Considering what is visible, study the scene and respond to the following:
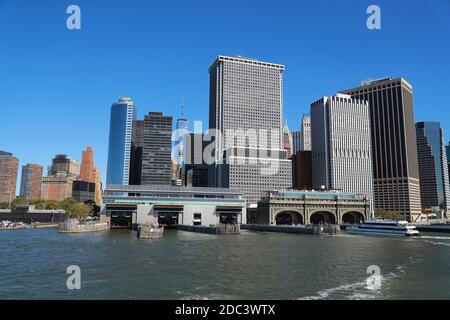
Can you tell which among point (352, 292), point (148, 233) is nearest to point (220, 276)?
point (352, 292)

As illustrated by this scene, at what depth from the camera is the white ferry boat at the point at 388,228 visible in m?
122

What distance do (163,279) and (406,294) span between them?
78.8 ft

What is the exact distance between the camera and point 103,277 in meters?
42.0

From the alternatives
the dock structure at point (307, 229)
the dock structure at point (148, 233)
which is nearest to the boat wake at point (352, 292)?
the dock structure at point (148, 233)

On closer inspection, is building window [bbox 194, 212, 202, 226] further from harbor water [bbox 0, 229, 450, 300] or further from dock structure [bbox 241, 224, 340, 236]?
harbor water [bbox 0, 229, 450, 300]

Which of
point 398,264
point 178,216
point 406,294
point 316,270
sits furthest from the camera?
point 178,216

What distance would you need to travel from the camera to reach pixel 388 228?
127 metres

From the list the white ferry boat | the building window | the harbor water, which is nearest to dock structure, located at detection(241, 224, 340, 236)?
the white ferry boat

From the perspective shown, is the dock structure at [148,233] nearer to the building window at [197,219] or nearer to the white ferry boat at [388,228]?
the building window at [197,219]

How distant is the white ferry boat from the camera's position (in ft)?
400
